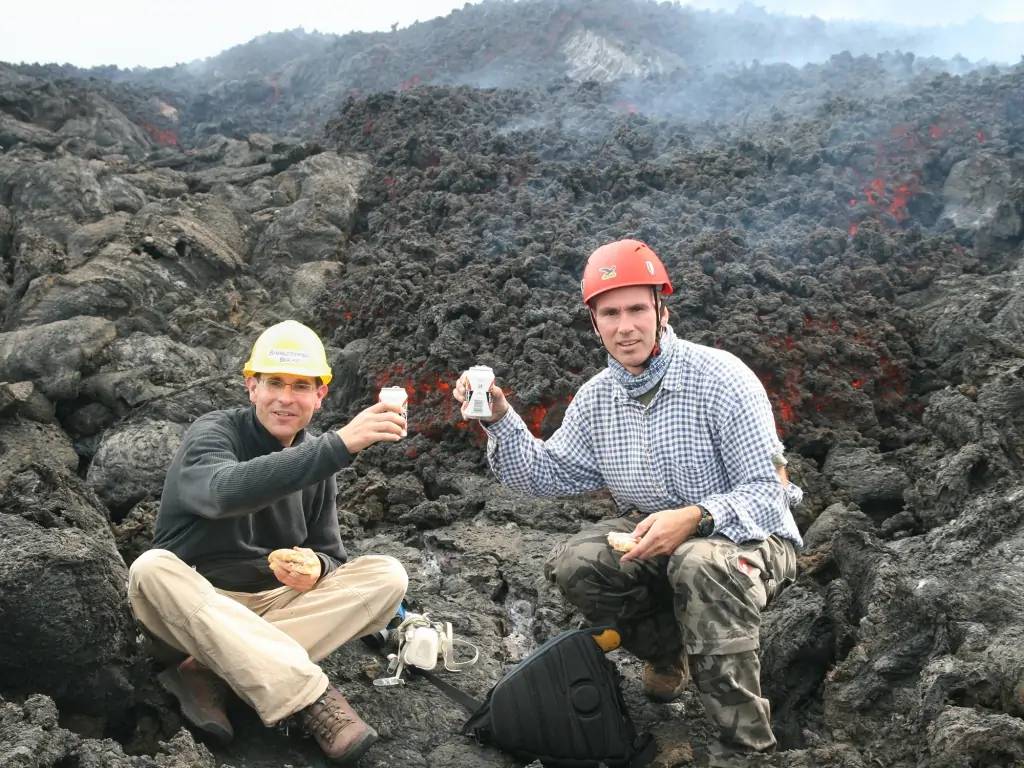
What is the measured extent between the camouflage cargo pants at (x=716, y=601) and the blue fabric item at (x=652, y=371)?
738 mm

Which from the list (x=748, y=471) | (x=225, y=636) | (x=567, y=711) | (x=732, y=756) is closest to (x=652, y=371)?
(x=748, y=471)

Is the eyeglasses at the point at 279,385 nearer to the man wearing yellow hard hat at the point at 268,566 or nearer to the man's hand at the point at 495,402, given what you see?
the man wearing yellow hard hat at the point at 268,566

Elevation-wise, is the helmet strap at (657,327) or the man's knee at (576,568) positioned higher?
the helmet strap at (657,327)

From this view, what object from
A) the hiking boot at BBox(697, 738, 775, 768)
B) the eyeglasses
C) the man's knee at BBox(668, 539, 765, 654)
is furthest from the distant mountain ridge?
the hiking boot at BBox(697, 738, 775, 768)

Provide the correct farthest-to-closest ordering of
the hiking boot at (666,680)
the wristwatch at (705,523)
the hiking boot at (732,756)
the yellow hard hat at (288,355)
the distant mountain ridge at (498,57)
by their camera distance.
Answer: the distant mountain ridge at (498,57)
the hiking boot at (666,680)
the yellow hard hat at (288,355)
the wristwatch at (705,523)
the hiking boot at (732,756)

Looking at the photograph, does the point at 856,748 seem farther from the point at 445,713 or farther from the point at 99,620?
the point at 99,620

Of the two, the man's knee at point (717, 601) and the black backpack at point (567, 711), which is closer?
the man's knee at point (717, 601)

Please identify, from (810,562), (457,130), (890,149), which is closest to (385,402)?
(810,562)

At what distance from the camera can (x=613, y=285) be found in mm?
3898

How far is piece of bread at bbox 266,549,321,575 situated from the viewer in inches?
147

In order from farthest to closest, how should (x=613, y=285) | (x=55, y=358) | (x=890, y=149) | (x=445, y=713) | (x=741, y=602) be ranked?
(x=890, y=149), (x=55, y=358), (x=445, y=713), (x=613, y=285), (x=741, y=602)

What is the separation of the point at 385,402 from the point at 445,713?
5.39ft

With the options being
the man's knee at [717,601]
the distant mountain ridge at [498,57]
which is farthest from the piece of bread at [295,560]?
the distant mountain ridge at [498,57]

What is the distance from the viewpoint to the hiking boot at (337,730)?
3.46 meters
